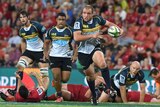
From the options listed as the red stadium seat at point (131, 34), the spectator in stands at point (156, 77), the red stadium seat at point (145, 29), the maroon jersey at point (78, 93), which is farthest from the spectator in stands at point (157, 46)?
the maroon jersey at point (78, 93)

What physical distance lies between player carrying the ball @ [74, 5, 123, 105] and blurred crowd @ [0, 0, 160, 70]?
6509 millimetres

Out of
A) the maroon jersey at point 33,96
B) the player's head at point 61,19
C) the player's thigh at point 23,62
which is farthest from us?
the player's thigh at point 23,62

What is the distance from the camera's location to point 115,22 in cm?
2556

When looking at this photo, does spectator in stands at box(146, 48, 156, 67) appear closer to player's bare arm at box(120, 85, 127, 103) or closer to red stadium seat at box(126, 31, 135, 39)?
red stadium seat at box(126, 31, 135, 39)

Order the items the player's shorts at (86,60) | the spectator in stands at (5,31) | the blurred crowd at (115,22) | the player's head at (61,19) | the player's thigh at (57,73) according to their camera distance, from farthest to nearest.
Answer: the spectator in stands at (5,31) < the blurred crowd at (115,22) < the player's thigh at (57,73) < the player's head at (61,19) < the player's shorts at (86,60)

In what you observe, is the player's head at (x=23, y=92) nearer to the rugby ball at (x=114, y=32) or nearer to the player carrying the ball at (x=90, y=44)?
the player carrying the ball at (x=90, y=44)

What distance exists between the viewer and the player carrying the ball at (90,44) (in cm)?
1648

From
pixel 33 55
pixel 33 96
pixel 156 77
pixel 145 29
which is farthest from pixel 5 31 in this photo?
pixel 33 96

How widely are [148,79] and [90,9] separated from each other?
21.0 ft

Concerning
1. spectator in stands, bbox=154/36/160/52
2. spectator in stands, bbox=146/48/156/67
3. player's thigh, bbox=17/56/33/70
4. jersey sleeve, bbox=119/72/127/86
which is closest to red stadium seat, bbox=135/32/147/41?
spectator in stands, bbox=154/36/160/52

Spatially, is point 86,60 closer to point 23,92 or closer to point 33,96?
point 33,96

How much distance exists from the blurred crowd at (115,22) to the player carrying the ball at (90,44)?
21.4 feet

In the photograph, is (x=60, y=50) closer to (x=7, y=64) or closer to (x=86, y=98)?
(x=86, y=98)

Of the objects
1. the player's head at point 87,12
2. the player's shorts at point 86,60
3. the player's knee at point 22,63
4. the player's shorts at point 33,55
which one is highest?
the player's head at point 87,12
